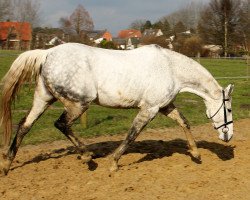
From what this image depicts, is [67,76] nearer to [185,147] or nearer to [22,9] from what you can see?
[185,147]

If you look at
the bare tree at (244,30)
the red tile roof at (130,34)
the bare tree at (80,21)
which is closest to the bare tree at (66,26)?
the bare tree at (80,21)

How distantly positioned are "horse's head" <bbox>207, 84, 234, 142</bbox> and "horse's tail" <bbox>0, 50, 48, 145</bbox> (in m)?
2.70

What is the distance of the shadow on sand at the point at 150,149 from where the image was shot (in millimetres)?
6751

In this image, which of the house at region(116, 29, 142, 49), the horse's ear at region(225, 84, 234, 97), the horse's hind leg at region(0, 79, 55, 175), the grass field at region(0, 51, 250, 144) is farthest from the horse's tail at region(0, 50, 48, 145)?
the house at region(116, 29, 142, 49)

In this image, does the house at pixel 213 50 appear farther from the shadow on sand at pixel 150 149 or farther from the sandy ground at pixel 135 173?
the sandy ground at pixel 135 173

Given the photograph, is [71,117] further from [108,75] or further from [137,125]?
[137,125]

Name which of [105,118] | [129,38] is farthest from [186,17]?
→ [105,118]

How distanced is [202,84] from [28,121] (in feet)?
8.71

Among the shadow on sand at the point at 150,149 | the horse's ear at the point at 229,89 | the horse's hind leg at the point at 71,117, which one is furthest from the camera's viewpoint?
the shadow on sand at the point at 150,149

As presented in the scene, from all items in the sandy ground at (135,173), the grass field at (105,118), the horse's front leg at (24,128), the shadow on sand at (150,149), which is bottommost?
the grass field at (105,118)

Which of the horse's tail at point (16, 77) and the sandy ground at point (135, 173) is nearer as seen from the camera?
the sandy ground at point (135, 173)

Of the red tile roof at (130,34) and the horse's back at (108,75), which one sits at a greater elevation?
the horse's back at (108,75)

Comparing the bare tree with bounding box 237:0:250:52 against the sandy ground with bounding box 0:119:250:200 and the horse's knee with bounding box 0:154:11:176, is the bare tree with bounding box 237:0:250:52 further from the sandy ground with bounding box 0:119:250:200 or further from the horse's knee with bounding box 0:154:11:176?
the horse's knee with bounding box 0:154:11:176

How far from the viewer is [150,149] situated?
289 inches
